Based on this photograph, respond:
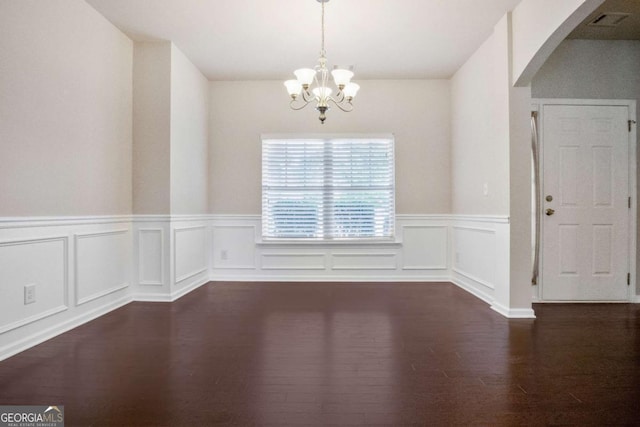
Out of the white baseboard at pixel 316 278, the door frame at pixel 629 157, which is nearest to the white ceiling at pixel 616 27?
the door frame at pixel 629 157

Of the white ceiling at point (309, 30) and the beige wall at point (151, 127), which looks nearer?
the white ceiling at point (309, 30)

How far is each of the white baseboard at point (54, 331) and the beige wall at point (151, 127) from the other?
103 cm

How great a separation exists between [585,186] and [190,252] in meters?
4.45

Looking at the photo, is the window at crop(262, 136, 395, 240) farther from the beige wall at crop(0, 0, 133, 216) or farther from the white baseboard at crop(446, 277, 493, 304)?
the beige wall at crop(0, 0, 133, 216)

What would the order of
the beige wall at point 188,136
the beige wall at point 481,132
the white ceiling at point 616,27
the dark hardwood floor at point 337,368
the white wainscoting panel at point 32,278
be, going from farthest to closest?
1. the beige wall at point 188,136
2. the beige wall at point 481,132
3. the white ceiling at point 616,27
4. the white wainscoting panel at point 32,278
5. the dark hardwood floor at point 337,368

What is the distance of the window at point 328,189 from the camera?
5219mm

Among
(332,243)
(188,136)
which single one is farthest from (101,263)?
(332,243)

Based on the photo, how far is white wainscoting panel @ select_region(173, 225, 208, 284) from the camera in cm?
429

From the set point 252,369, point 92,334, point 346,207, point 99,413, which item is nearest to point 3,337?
point 92,334

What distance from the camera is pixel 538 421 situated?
1.76 metres

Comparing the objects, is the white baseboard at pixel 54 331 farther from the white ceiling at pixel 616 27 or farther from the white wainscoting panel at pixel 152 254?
the white ceiling at pixel 616 27

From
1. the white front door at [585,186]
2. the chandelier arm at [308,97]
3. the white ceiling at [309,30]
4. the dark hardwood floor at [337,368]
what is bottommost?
the dark hardwood floor at [337,368]

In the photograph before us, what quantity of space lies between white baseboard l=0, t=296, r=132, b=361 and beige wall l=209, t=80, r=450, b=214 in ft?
7.12

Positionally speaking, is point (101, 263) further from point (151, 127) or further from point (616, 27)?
point (616, 27)
